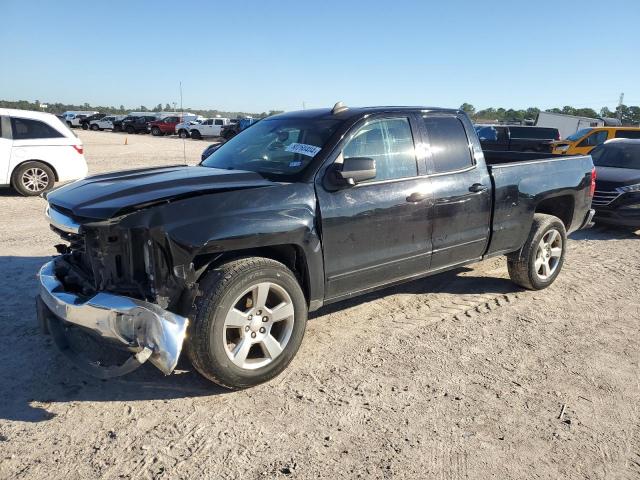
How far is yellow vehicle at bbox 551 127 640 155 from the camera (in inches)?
584

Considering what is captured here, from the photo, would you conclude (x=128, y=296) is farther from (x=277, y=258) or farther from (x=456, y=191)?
(x=456, y=191)

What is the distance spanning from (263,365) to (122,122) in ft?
156

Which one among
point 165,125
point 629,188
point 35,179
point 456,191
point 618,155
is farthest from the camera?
point 165,125

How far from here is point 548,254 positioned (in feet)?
18.7

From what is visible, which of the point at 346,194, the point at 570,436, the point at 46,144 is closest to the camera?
the point at 570,436

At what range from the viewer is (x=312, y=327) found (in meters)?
4.52

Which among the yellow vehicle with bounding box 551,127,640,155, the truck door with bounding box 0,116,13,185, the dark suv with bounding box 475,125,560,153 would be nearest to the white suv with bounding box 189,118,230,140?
the dark suv with bounding box 475,125,560,153

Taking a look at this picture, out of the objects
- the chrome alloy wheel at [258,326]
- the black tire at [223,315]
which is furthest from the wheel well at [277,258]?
the chrome alloy wheel at [258,326]

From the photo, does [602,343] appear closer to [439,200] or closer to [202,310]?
[439,200]

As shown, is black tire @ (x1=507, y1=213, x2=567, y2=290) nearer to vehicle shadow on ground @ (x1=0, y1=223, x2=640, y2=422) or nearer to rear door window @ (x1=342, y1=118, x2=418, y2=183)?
rear door window @ (x1=342, y1=118, x2=418, y2=183)

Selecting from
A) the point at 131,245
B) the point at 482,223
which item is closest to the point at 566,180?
the point at 482,223

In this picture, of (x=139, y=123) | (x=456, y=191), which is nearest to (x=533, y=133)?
(x=456, y=191)

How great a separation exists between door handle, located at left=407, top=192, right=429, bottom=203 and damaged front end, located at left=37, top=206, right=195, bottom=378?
1925 millimetres

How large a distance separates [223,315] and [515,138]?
689 inches
